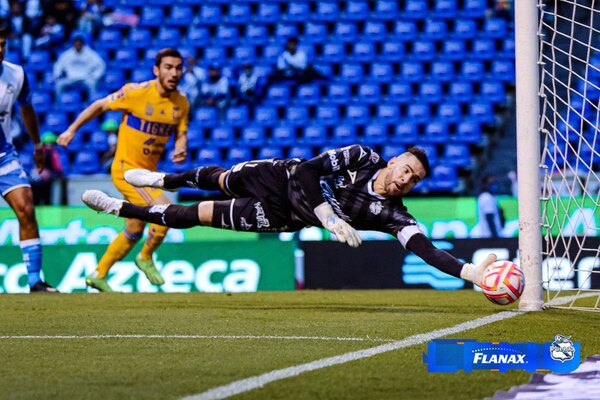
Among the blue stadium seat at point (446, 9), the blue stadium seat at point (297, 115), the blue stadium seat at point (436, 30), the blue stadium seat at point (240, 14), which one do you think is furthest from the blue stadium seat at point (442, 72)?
the blue stadium seat at point (240, 14)

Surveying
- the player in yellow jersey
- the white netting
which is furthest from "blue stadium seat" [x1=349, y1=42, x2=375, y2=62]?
the player in yellow jersey

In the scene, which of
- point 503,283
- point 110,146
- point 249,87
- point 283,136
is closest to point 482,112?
point 283,136

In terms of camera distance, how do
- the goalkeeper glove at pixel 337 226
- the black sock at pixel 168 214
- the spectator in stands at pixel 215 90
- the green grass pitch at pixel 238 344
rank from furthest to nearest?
the spectator in stands at pixel 215 90 < the black sock at pixel 168 214 < the goalkeeper glove at pixel 337 226 < the green grass pitch at pixel 238 344

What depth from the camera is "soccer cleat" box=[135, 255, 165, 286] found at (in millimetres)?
9906

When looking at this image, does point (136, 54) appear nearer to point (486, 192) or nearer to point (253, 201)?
point (486, 192)

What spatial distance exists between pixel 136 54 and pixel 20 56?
2282mm

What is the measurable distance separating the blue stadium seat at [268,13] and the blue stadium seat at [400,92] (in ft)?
9.27

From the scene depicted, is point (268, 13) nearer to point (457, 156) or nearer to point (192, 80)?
point (192, 80)

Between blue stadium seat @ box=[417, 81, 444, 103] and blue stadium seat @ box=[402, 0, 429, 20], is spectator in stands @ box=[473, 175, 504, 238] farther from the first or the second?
blue stadium seat @ box=[402, 0, 429, 20]

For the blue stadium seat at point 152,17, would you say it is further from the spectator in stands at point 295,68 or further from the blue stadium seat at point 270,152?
the blue stadium seat at point 270,152

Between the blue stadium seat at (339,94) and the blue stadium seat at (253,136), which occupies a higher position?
the blue stadium seat at (339,94)

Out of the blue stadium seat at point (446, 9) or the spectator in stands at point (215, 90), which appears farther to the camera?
the spectator in stands at point (215, 90)

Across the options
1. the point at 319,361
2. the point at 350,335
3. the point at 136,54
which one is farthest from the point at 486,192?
the point at 319,361

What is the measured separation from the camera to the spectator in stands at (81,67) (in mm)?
19609
